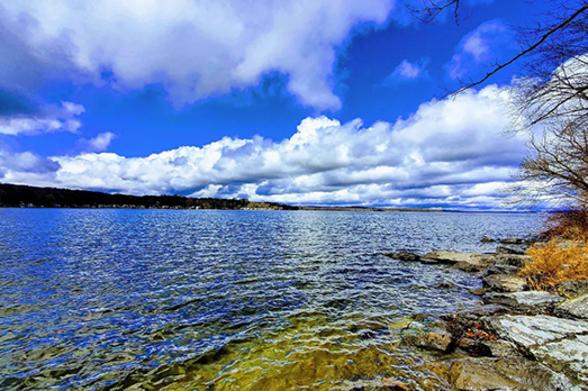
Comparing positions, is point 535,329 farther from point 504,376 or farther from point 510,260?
point 510,260

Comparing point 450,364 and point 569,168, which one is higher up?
point 569,168

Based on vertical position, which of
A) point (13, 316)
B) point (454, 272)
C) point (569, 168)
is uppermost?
point (569, 168)

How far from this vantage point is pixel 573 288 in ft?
42.0

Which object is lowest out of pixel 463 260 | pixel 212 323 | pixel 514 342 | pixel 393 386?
pixel 463 260

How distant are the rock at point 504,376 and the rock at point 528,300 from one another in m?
5.65

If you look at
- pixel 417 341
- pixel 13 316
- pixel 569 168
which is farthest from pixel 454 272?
pixel 13 316

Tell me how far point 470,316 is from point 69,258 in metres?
29.9

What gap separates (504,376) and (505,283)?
12830mm

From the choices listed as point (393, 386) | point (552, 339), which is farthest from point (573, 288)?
point (393, 386)

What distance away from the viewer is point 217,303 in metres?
14.1

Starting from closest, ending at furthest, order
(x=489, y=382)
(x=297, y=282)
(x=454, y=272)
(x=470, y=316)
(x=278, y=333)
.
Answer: (x=489, y=382) → (x=278, y=333) → (x=470, y=316) → (x=297, y=282) → (x=454, y=272)

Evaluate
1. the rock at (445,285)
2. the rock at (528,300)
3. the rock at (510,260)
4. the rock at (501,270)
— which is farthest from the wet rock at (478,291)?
the rock at (510,260)

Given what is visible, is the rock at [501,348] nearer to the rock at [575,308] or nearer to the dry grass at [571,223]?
the rock at [575,308]

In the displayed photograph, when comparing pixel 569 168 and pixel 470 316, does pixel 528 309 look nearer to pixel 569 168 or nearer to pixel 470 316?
pixel 470 316
